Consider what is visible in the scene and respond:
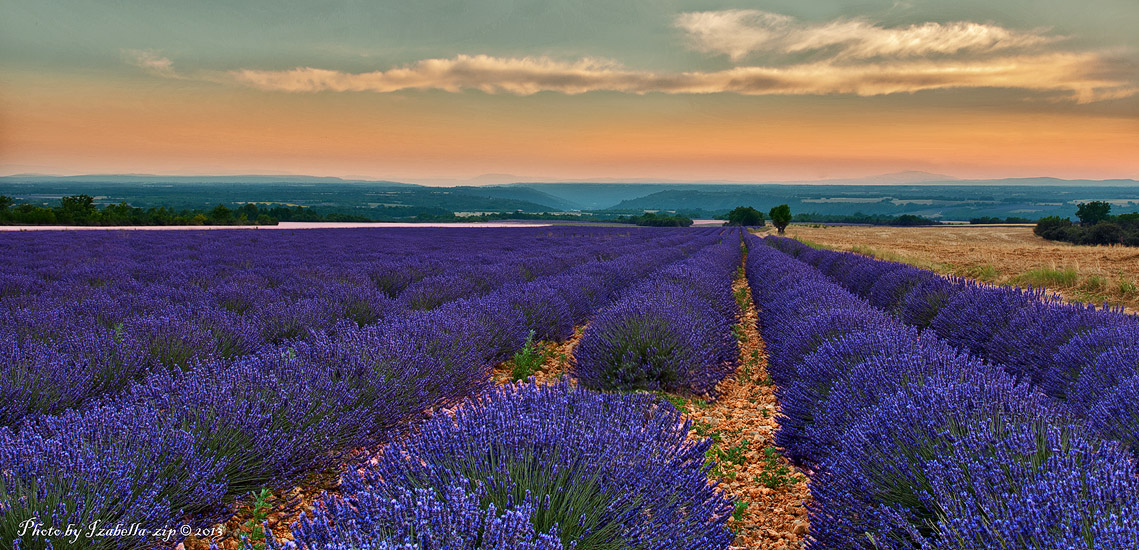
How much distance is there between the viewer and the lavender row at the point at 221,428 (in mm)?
1729

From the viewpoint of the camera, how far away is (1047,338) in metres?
3.97

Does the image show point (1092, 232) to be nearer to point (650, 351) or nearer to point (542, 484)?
point (650, 351)

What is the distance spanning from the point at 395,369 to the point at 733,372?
3283 mm

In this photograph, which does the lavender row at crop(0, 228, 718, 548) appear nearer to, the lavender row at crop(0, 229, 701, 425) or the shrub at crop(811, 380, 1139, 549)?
the lavender row at crop(0, 229, 701, 425)

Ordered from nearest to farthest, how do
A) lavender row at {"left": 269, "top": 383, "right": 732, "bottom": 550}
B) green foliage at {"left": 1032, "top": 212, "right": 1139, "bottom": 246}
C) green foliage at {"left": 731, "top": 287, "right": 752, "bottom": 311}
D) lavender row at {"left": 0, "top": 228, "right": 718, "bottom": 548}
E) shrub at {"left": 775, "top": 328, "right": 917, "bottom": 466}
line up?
lavender row at {"left": 269, "top": 383, "right": 732, "bottom": 550} < lavender row at {"left": 0, "top": 228, "right": 718, "bottom": 548} < shrub at {"left": 775, "top": 328, "right": 917, "bottom": 466} < green foliage at {"left": 731, "top": 287, "right": 752, "bottom": 311} < green foliage at {"left": 1032, "top": 212, "right": 1139, "bottom": 246}

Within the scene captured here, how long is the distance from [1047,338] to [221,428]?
5477mm

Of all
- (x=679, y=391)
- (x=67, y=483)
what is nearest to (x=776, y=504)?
(x=679, y=391)

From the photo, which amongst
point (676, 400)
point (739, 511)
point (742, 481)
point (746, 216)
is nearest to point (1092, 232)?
point (676, 400)

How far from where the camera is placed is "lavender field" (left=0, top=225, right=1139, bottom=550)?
140cm

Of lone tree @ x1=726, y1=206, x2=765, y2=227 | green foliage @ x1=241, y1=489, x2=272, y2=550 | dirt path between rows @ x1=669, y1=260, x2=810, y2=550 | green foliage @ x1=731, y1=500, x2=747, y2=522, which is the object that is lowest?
dirt path between rows @ x1=669, y1=260, x2=810, y2=550

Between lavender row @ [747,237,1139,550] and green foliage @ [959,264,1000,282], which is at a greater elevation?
lavender row @ [747,237,1139,550]

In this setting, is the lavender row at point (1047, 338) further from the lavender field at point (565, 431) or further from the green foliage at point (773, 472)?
the green foliage at point (773, 472)

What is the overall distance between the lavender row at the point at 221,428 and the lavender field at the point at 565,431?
0.5 inches

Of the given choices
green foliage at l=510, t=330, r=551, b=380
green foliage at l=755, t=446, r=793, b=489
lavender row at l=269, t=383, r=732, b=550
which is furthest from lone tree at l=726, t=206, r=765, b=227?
lavender row at l=269, t=383, r=732, b=550
